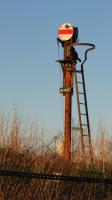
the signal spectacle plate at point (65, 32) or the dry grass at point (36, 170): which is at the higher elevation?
the signal spectacle plate at point (65, 32)

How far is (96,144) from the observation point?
1003cm

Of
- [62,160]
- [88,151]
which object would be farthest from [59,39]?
[62,160]

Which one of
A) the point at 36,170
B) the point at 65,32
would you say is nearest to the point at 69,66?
the point at 65,32

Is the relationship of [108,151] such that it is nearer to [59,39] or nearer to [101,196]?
[101,196]

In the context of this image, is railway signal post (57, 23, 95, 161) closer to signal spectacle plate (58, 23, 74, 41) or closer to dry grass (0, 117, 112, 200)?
signal spectacle plate (58, 23, 74, 41)

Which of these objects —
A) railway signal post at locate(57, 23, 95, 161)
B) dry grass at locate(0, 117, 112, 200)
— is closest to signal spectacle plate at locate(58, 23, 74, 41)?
railway signal post at locate(57, 23, 95, 161)

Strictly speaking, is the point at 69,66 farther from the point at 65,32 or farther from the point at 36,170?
the point at 36,170

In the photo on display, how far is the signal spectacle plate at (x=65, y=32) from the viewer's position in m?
15.3

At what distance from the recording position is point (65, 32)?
1530 cm

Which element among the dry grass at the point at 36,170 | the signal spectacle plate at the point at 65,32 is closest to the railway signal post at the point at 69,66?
the signal spectacle plate at the point at 65,32

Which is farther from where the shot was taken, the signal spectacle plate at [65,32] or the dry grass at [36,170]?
the signal spectacle plate at [65,32]

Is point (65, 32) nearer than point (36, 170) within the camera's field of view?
No

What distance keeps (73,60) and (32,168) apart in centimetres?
739

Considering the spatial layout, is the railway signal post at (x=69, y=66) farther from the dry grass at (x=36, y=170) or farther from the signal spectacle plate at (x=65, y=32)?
the dry grass at (x=36, y=170)
